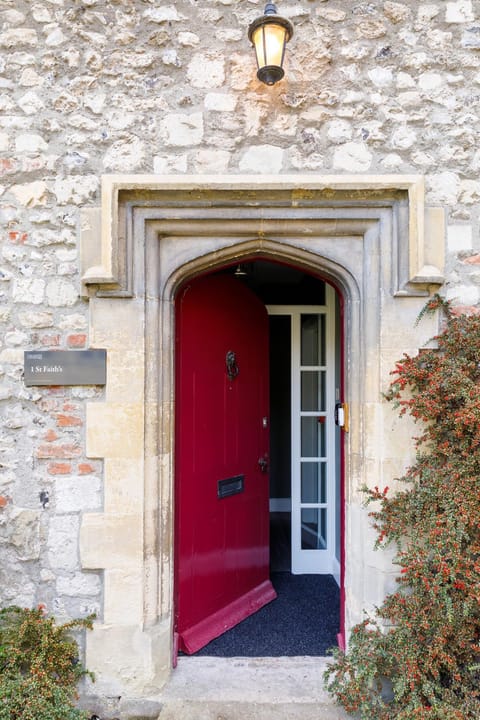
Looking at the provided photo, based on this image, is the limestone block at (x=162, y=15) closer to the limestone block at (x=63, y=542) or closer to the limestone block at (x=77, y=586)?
the limestone block at (x=63, y=542)

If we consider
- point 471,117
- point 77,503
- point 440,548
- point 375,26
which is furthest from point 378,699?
point 375,26

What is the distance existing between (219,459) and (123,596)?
103 centimetres

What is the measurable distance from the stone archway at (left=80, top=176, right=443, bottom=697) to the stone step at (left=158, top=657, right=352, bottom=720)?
157 millimetres

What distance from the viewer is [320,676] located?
2518 millimetres

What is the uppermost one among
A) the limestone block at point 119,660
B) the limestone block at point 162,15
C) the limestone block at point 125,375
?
the limestone block at point 162,15

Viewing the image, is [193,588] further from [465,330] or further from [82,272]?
[465,330]

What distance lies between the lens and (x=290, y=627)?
3.04m

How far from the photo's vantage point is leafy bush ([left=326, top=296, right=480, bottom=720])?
2.04 metres

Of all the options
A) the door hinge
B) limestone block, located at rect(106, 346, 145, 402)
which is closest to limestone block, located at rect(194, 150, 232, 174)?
limestone block, located at rect(106, 346, 145, 402)

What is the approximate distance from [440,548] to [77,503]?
183 cm

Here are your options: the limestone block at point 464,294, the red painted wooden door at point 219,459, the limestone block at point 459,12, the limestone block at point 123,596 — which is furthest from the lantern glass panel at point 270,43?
the limestone block at point 123,596

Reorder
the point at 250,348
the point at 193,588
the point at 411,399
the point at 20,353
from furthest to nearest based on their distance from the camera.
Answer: the point at 250,348 → the point at 193,588 → the point at 20,353 → the point at 411,399

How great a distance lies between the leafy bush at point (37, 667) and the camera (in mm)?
2035

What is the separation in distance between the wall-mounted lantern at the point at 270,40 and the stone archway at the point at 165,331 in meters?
0.51
